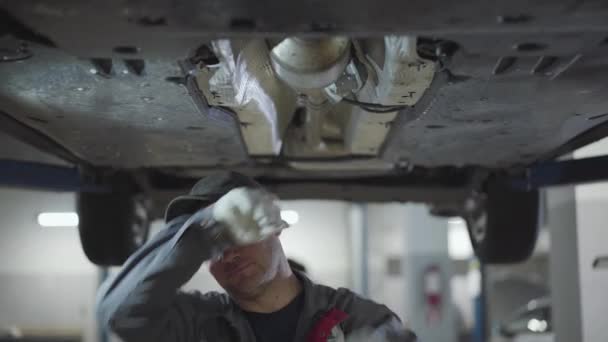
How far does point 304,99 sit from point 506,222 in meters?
1.29

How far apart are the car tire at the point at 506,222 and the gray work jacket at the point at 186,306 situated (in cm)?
124

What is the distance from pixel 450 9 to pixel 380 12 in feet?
0.38

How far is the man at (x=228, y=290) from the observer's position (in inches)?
62.6

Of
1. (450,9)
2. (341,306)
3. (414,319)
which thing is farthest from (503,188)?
(414,319)

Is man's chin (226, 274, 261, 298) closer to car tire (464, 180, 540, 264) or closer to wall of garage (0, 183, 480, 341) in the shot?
car tire (464, 180, 540, 264)

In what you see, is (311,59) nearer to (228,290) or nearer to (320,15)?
(320,15)

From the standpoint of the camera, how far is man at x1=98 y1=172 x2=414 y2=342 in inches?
62.6

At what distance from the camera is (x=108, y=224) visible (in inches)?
118

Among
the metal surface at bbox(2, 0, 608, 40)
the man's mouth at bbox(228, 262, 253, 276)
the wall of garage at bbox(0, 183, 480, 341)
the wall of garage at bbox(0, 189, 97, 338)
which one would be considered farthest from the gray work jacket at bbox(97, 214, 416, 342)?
the wall of garage at bbox(0, 189, 97, 338)

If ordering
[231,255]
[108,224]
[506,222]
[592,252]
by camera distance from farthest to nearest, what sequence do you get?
[592,252] < [506,222] < [108,224] < [231,255]

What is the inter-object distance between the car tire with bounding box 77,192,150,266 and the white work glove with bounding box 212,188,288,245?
1.50 m

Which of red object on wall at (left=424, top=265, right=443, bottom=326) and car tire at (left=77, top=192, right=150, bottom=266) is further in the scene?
red object on wall at (left=424, top=265, right=443, bottom=326)

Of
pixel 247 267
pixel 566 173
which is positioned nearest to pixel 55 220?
pixel 566 173

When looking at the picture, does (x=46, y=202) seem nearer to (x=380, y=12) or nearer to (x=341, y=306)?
(x=341, y=306)
